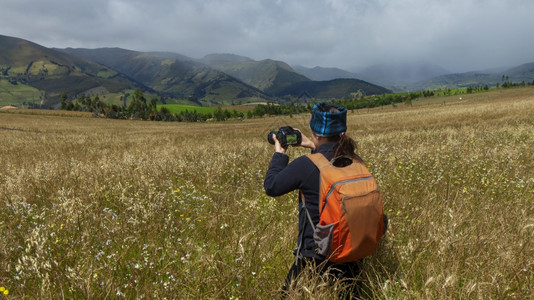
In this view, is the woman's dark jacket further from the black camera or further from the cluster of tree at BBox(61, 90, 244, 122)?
the cluster of tree at BBox(61, 90, 244, 122)

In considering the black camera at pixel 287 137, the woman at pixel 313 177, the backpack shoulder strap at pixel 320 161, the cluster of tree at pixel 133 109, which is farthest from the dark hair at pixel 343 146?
the cluster of tree at pixel 133 109

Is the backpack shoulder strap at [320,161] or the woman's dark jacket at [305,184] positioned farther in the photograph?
the woman's dark jacket at [305,184]

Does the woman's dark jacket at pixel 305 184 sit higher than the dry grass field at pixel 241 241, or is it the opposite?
the woman's dark jacket at pixel 305 184

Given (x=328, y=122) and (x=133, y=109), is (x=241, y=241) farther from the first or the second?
(x=133, y=109)

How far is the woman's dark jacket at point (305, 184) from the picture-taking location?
2441 millimetres

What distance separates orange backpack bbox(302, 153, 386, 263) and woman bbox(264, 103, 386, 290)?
171mm

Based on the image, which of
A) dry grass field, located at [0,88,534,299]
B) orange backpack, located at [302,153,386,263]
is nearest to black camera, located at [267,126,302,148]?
orange backpack, located at [302,153,386,263]

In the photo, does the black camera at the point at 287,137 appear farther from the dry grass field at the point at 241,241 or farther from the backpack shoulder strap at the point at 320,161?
the dry grass field at the point at 241,241


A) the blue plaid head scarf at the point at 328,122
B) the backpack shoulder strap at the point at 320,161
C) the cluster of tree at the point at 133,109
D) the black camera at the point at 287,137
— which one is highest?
the cluster of tree at the point at 133,109

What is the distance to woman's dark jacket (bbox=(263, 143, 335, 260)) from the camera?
8.01 feet

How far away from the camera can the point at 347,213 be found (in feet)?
6.92

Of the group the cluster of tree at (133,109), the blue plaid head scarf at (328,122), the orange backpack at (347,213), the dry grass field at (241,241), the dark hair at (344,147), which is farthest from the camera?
the cluster of tree at (133,109)

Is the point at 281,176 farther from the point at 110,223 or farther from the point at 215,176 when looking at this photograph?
the point at 215,176

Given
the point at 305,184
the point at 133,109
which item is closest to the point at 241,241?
the point at 305,184
